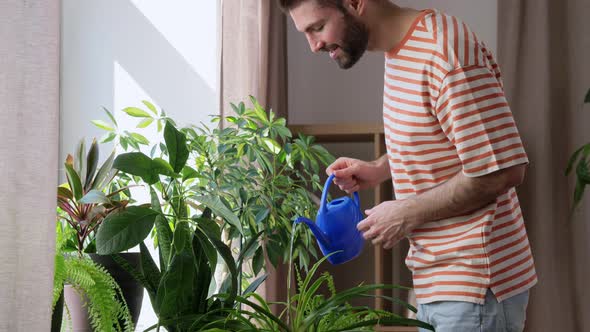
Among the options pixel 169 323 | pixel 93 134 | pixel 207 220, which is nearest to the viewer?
pixel 169 323

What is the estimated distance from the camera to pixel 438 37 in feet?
4.78

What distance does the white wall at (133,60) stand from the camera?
10.6ft

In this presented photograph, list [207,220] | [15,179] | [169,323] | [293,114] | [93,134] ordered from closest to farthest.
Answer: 1. [15,179]
2. [169,323]
3. [207,220]
4. [93,134]
5. [293,114]

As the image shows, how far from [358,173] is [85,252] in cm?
64

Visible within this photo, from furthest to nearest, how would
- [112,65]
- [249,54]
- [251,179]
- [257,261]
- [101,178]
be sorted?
[112,65] → [249,54] → [251,179] → [257,261] → [101,178]

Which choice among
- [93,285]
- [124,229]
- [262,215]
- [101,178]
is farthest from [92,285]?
[262,215]

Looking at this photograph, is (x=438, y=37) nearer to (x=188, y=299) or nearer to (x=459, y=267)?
(x=459, y=267)

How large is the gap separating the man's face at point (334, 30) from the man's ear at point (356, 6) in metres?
0.01

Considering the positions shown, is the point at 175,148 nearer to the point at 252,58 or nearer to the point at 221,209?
the point at 221,209

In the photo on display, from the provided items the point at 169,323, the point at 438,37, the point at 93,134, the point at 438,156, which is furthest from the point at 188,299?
the point at 93,134

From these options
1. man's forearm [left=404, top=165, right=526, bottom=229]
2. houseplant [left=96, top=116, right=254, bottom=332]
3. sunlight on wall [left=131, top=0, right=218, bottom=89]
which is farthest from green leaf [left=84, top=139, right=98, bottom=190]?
sunlight on wall [left=131, top=0, right=218, bottom=89]

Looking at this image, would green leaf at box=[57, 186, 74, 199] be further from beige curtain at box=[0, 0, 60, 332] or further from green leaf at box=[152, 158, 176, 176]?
beige curtain at box=[0, 0, 60, 332]

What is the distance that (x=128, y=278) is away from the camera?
65.6 inches

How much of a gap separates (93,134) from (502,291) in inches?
84.6
